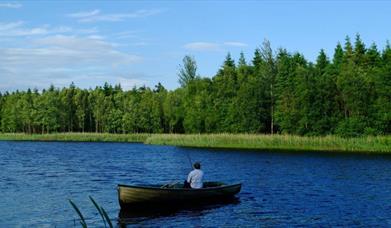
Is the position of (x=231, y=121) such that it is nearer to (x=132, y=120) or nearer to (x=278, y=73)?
(x=278, y=73)

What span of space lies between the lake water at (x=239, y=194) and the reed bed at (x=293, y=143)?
20.6ft

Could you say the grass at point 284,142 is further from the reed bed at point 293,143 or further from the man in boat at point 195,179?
the man in boat at point 195,179

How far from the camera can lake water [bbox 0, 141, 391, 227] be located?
20.0m

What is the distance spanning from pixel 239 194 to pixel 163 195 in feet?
21.7

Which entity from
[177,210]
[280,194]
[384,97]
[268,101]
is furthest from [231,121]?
[177,210]

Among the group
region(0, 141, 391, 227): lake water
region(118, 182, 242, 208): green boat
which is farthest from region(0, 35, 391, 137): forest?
region(118, 182, 242, 208): green boat

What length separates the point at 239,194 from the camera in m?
27.1

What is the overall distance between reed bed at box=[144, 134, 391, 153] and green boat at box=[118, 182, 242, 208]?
3496 centimetres

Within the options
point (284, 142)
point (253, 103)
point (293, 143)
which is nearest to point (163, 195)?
point (293, 143)

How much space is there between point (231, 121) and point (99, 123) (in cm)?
5082

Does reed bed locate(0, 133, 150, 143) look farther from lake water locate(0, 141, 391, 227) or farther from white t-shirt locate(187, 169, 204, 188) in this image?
white t-shirt locate(187, 169, 204, 188)

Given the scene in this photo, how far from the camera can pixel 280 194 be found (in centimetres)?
2683

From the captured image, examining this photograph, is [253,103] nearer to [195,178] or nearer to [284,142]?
[284,142]

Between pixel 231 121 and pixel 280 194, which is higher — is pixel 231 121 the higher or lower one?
the higher one
